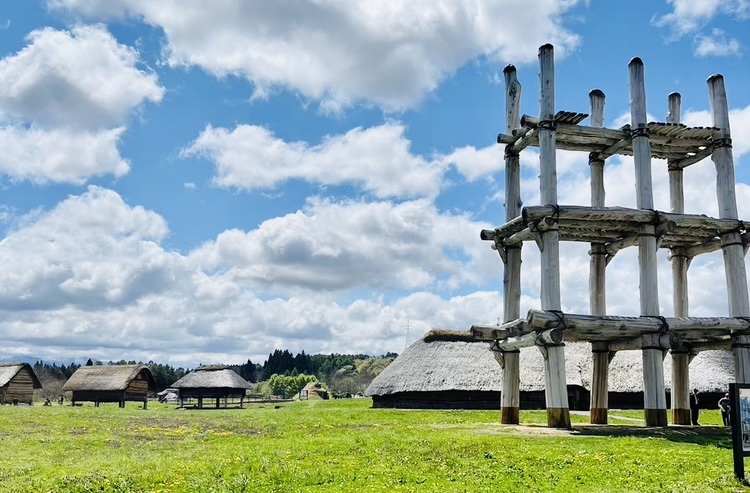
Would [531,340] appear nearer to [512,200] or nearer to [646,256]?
[646,256]

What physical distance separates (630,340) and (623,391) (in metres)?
19.7

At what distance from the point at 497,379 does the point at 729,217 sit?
74.6 ft

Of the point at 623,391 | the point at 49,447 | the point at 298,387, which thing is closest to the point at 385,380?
the point at 623,391

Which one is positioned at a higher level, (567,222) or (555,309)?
(567,222)

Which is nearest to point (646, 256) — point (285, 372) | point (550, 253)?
point (550, 253)

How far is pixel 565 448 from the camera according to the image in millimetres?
20141

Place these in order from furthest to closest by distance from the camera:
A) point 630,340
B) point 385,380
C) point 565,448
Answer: point 385,380 → point 630,340 → point 565,448

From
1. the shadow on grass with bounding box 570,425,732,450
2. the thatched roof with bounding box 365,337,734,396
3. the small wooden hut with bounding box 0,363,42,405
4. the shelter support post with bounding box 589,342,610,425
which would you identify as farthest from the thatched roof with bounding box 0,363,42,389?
the shadow on grass with bounding box 570,425,732,450

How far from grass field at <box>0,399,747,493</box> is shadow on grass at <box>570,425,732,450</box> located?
0.06m

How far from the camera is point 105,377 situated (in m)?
73.1

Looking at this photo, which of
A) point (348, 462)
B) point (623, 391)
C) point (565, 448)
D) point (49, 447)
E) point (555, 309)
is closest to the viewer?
point (348, 462)

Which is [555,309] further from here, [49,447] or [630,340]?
[49,447]

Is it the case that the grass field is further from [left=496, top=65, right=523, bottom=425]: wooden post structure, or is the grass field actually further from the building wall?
the building wall

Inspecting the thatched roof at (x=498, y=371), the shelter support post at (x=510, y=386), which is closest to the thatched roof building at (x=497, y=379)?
the thatched roof at (x=498, y=371)
